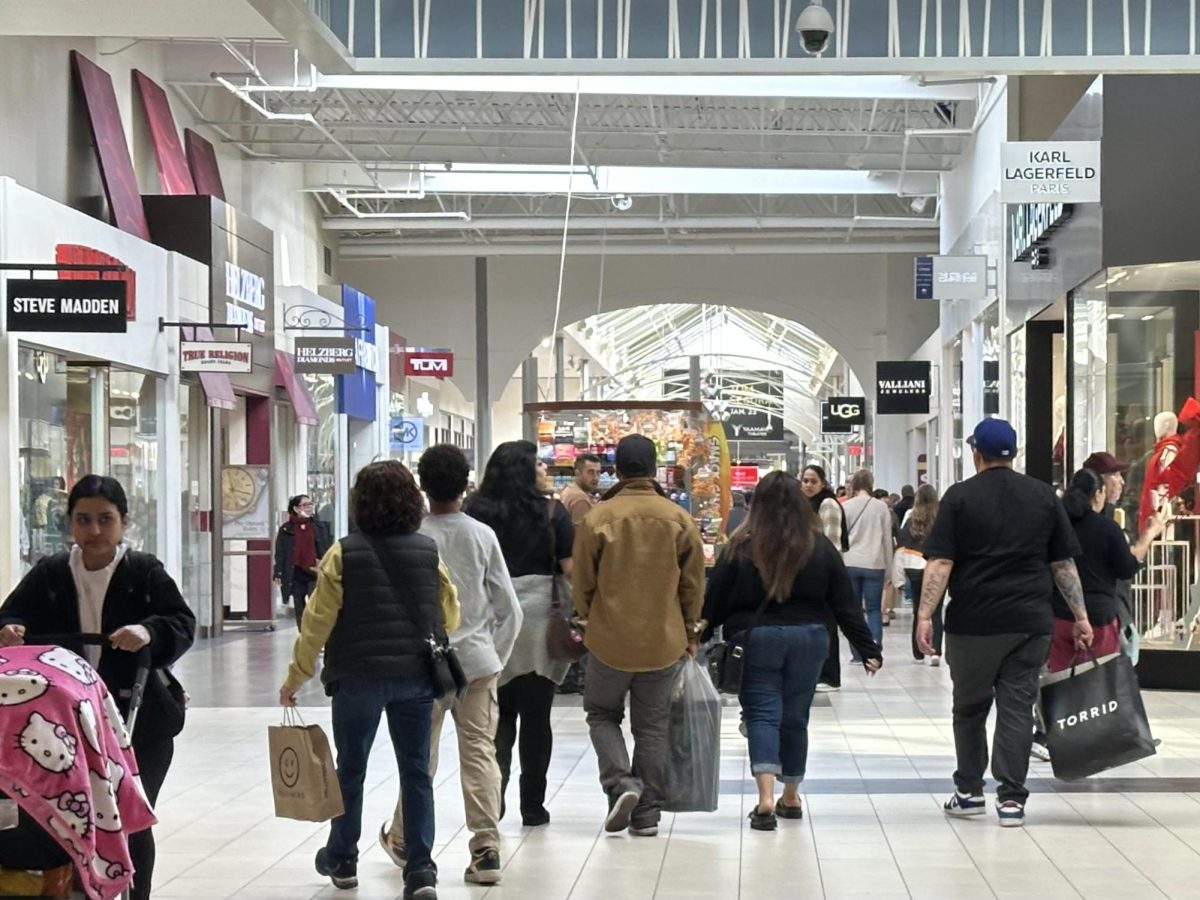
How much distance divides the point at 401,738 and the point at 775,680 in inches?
73.5

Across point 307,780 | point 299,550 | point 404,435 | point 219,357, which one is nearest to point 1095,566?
point 307,780

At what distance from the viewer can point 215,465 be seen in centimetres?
1877

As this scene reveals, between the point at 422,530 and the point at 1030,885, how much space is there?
2329 millimetres

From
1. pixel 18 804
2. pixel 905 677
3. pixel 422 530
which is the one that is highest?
pixel 422 530

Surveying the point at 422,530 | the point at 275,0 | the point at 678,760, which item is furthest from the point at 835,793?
the point at 275,0

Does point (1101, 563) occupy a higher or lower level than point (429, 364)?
lower

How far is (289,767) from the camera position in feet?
19.0

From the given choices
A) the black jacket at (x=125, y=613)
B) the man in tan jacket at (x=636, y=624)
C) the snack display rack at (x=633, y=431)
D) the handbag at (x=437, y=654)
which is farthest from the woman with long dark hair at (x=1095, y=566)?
the snack display rack at (x=633, y=431)

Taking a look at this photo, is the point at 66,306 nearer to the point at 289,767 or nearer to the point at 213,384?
the point at 213,384

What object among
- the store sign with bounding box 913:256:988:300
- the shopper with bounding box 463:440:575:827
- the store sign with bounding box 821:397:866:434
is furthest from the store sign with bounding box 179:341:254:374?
the store sign with bounding box 821:397:866:434

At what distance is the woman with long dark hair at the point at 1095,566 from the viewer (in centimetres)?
823

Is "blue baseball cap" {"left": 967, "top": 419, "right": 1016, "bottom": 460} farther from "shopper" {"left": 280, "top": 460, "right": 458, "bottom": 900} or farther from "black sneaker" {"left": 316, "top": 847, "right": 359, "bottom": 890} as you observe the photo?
"black sneaker" {"left": 316, "top": 847, "right": 359, "bottom": 890}

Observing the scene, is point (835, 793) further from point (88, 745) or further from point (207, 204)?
point (207, 204)

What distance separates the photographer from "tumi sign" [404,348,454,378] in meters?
30.5
